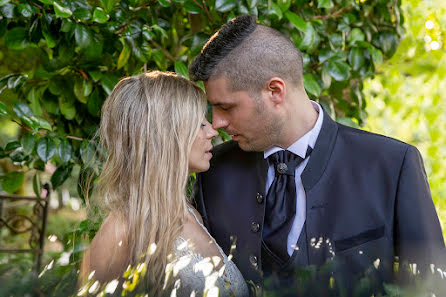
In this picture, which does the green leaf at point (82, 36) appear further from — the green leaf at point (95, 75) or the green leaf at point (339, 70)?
the green leaf at point (339, 70)

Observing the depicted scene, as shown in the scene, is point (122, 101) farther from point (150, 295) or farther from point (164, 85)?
point (150, 295)

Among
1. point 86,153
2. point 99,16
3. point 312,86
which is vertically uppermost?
point 99,16

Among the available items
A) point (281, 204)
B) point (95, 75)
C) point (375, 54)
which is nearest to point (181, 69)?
point (95, 75)

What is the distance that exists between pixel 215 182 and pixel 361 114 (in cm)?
99

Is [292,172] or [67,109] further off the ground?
[292,172]

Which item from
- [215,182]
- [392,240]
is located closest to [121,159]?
[215,182]

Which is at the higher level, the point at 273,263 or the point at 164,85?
the point at 164,85

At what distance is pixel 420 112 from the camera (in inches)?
150

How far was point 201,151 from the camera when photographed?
6.00 feet

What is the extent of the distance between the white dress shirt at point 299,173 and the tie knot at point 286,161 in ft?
0.04

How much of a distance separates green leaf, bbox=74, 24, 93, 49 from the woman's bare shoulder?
2.02 ft

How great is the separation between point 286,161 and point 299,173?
6 cm

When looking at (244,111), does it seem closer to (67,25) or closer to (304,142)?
(304,142)

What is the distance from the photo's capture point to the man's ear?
1756 millimetres
